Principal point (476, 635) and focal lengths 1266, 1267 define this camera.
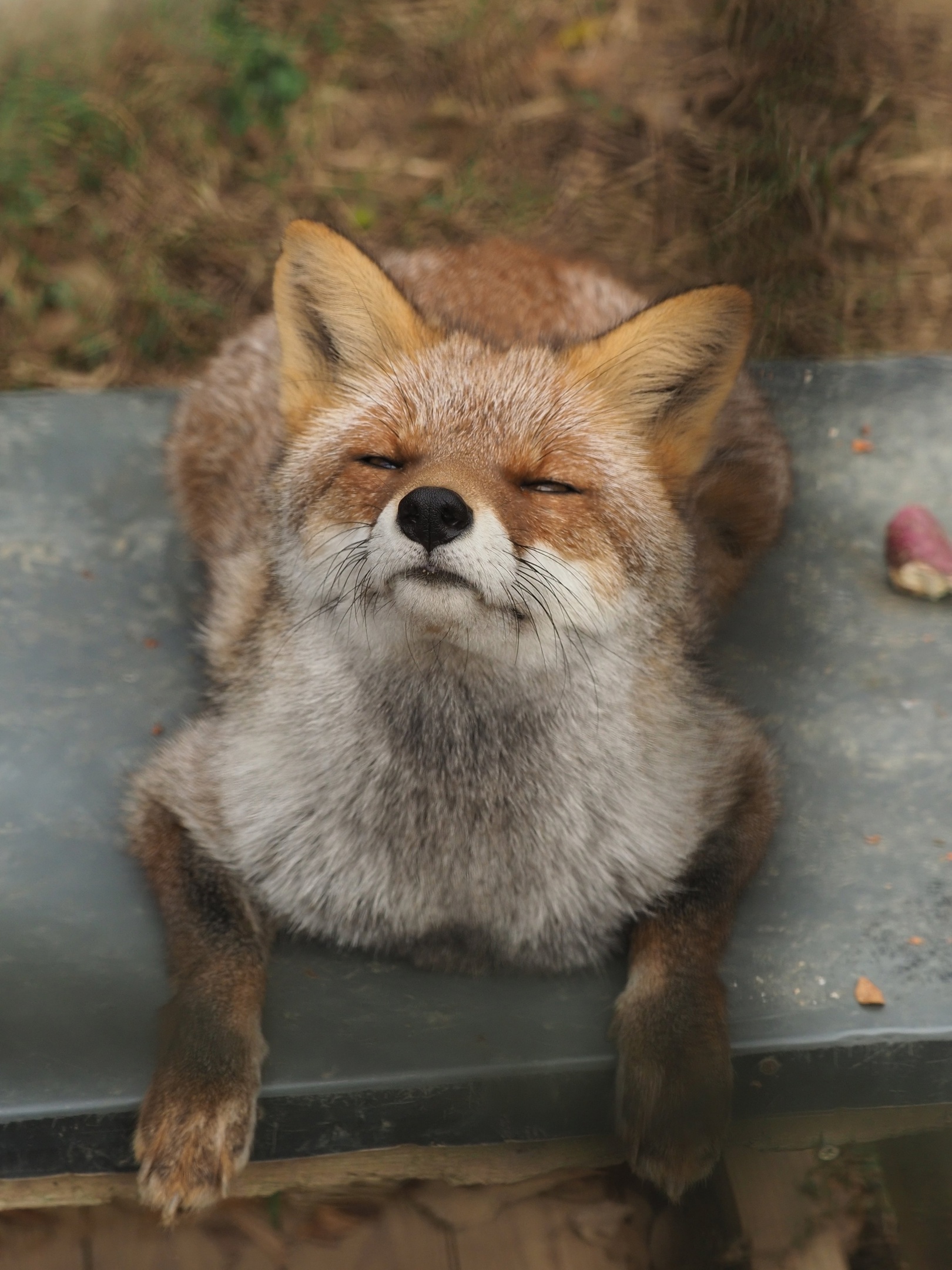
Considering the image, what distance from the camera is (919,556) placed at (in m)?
3.76

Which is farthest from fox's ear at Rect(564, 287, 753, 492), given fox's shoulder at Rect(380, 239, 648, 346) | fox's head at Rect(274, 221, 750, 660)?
fox's shoulder at Rect(380, 239, 648, 346)

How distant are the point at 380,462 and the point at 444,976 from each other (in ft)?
3.88

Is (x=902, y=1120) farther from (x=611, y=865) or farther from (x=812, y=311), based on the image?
(x=812, y=311)

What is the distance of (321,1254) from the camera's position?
2789mm

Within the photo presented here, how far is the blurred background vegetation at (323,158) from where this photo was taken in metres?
5.37

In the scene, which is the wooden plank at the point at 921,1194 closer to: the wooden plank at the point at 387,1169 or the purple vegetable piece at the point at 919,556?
the wooden plank at the point at 387,1169

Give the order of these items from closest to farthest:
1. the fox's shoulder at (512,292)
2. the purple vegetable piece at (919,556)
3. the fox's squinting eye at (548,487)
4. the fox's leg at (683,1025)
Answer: the fox's squinting eye at (548,487) → the fox's leg at (683,1025) → the fox's shoulder at (512,292) → the purple vegetable piece at (919,556)

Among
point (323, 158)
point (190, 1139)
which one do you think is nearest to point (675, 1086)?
point (190, 1139)

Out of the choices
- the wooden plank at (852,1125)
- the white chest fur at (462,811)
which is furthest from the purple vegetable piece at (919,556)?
the wooden plank at (852,1125)

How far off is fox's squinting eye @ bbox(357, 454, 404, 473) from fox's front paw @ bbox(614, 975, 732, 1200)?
1277 mm

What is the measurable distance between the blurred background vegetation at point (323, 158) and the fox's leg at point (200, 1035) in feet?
→ 9.06

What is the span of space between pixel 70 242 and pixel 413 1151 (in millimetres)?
4549

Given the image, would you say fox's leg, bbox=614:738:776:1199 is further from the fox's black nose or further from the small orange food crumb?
the fox's black nose

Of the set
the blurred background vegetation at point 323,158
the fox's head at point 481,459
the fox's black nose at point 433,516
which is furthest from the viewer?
the blurred background vegetation at point 323,158
